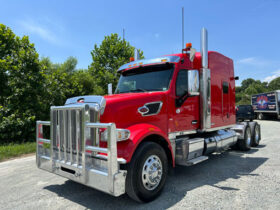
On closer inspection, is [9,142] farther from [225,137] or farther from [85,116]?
[225,137]

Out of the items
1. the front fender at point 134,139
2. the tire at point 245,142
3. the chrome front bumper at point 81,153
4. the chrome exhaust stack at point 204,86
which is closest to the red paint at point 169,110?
the front fender at point 134,139

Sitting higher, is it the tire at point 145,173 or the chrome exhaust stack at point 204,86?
the chrome exhaust stack at point 204,86

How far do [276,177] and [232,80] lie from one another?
3330mm

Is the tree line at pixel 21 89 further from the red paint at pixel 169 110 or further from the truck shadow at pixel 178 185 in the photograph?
the red paint at pixel 169 110

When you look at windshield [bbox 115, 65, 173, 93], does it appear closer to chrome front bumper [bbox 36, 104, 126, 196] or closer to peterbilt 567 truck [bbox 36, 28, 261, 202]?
peterbilt 567 truck [bbox 36, 28, 261, 202]

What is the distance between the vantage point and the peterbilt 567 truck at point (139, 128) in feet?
9.78

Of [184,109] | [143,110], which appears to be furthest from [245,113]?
[143,110]

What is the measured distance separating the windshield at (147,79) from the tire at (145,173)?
139 cm

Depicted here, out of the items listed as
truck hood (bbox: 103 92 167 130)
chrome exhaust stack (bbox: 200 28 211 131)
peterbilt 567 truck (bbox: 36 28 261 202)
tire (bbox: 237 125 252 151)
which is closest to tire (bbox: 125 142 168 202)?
peterbilt 567 truck (bbox: 36 28 261 202)

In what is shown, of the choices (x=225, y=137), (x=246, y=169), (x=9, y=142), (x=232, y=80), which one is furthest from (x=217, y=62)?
(x=9, y=142)

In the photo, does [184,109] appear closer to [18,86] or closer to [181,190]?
[181,190]

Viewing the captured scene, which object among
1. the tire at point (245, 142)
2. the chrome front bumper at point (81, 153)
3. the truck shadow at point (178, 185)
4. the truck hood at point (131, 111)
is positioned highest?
the truck hood at point (131, 111)

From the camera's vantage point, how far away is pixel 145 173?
3.28 meters

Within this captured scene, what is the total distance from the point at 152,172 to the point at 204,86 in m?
2.69
